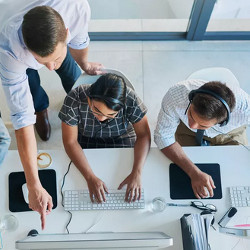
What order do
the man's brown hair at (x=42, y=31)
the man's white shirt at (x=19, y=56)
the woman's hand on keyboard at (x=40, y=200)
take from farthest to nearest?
1. the woman's hand on keyboard at (x=40, y=200)
2. the man's white shirt at (x=19, y=56)
3. the man's brown hair at (x=42, y=31)

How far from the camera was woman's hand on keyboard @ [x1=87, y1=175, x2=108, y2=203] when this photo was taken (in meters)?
1.71

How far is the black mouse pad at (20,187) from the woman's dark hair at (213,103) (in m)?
0.84

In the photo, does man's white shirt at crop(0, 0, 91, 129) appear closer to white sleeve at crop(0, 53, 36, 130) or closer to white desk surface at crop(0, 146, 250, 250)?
white sleeve at crop(0, 53, 36, 130)

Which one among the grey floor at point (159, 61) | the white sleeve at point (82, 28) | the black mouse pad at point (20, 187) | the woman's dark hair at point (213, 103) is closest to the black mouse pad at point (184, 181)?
the woman's dark hair at point (213, 103)

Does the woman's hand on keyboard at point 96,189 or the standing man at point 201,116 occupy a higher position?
the standing man at point 201,116

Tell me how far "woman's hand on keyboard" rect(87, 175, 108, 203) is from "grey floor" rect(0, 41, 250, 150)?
118cm

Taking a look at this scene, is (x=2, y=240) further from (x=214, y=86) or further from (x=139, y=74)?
(x=139, y=74)

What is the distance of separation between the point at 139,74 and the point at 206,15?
2.40 feet

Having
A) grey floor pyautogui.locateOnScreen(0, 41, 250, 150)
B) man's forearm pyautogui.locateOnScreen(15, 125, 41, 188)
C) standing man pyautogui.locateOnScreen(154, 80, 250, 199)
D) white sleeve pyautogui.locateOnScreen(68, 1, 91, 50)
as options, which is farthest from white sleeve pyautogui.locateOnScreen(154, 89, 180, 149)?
grey floor pyautogui.locateOnScreen(0, 41, 250, 150)

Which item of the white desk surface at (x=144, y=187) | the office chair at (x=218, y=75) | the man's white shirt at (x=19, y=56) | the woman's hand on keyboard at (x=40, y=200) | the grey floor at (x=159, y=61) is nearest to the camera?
the man's white shirt at (x=19, y=56)

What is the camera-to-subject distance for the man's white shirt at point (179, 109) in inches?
68.2

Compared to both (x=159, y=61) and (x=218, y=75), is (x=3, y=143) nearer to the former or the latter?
(x=218, y=75)

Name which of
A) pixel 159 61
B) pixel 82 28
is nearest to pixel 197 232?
pixel 82 28

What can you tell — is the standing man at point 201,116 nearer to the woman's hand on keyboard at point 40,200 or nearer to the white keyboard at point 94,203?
the white keyboard at point 94,203
